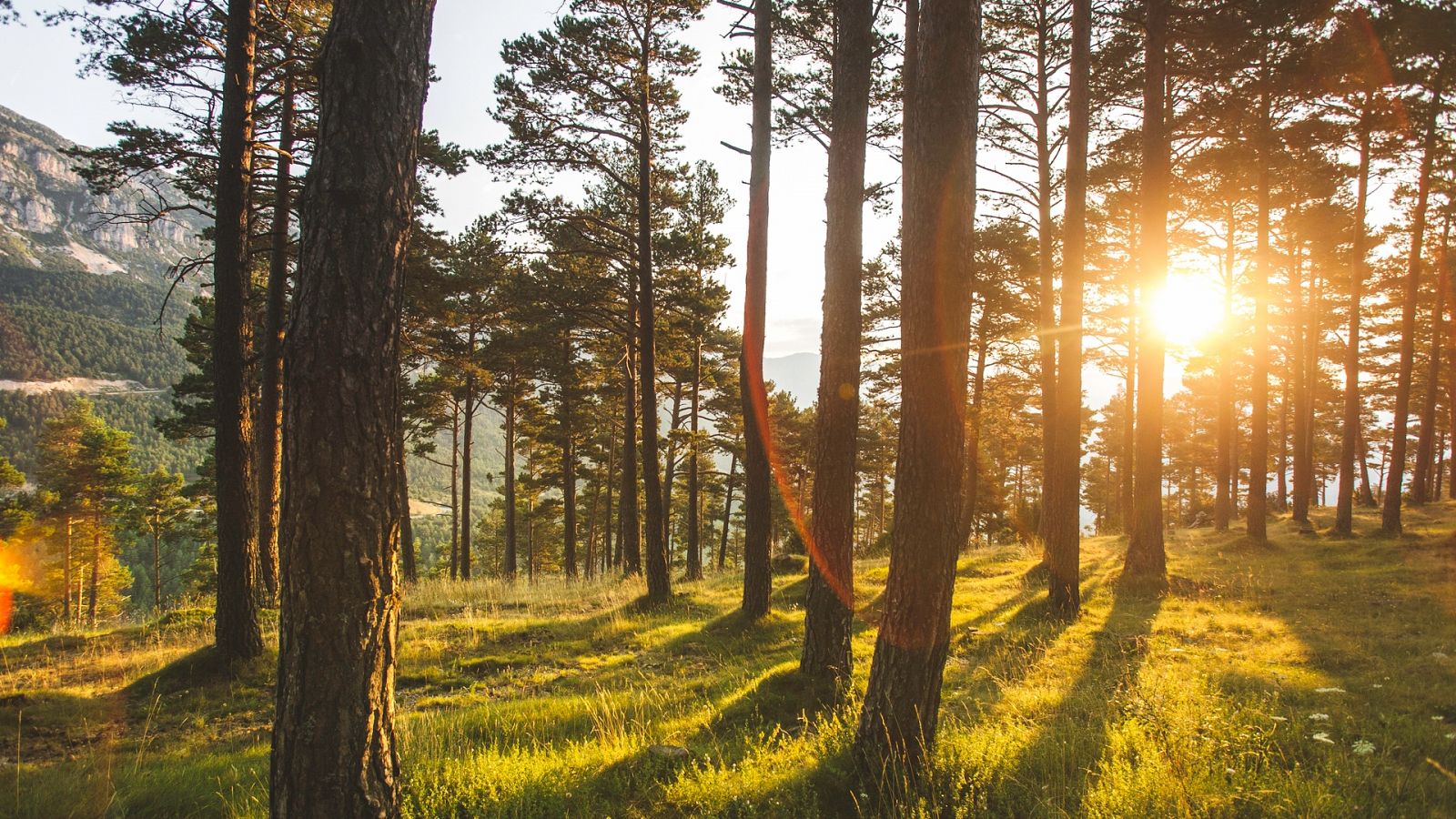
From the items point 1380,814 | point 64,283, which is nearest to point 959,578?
point 1380,814

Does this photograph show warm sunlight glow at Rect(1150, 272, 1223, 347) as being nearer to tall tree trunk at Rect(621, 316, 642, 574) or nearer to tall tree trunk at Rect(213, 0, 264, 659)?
tall tree trunk at Rect(621, 316, 642, 574)

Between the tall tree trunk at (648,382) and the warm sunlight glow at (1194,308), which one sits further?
the warm sunlight glow at (1194,308)

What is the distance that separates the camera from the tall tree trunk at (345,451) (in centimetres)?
261

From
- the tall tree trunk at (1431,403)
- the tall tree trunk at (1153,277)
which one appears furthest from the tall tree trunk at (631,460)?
the tall tree trunk at (1431,403)

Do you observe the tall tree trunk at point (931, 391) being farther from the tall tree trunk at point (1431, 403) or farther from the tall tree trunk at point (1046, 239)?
the tall tree trunk at point (1431, 403)

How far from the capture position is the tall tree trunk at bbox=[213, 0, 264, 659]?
709 cm

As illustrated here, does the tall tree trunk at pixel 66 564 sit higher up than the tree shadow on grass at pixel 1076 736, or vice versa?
the tree shadow on grass at pixel 1076 736

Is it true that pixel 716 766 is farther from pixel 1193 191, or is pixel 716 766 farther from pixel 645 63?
pixel 1193 191

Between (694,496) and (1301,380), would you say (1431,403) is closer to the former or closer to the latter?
(1301,380)

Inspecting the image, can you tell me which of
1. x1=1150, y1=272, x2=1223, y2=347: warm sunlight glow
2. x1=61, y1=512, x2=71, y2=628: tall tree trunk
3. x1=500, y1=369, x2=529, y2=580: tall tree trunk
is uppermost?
x1=1150, y1=272, x2=1223, y2=347: warm sunlight glow

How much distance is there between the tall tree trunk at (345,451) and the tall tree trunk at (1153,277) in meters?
11.6

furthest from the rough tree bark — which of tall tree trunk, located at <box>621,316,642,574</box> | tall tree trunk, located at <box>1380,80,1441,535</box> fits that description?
tall tree trunk, located at <box>621,316,642,574</box>

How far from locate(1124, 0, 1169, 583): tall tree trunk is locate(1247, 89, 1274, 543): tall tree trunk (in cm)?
589

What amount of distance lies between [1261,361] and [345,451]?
22.2m
